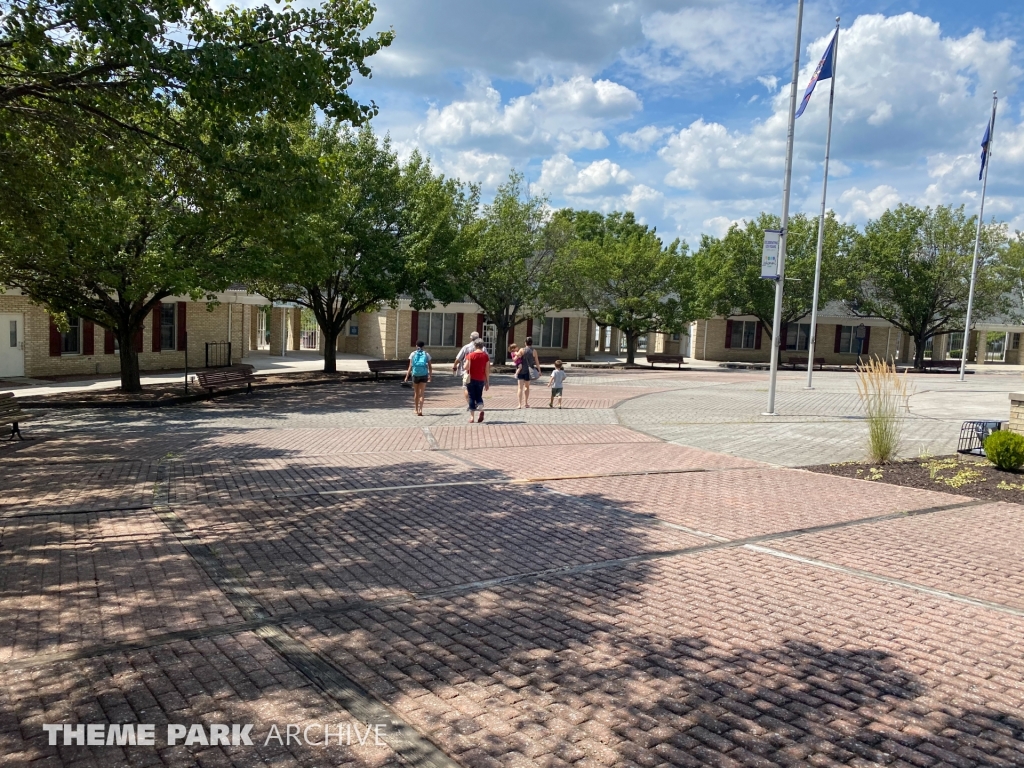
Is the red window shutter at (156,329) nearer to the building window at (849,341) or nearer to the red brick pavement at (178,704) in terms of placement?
the red brick pavement at (178,704)

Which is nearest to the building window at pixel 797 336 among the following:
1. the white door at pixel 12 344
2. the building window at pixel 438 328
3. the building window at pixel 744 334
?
the building window at pixel 744 334

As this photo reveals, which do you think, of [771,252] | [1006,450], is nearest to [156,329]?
[771,252]

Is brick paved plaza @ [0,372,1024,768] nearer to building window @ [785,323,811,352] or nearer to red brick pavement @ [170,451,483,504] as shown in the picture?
red brick pavement @ [170,451,483,504]

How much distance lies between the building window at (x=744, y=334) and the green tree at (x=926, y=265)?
7175mm

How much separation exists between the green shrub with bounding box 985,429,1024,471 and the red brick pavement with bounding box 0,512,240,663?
10.8 metres

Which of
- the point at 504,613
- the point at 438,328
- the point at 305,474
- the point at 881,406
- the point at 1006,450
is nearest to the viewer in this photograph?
the point at 504,613

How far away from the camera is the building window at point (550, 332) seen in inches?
1761

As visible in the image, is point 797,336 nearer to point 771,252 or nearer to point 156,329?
point 771,252

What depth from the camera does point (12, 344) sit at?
942 inches

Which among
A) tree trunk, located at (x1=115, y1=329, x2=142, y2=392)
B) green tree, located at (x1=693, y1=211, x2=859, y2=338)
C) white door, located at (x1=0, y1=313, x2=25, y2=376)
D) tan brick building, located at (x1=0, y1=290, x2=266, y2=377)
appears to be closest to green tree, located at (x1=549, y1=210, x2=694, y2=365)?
green tree, located at (x1=693, y1=211, x2=859, y2=338)

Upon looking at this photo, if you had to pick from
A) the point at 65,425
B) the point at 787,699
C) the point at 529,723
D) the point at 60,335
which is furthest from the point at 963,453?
the point at 60,335

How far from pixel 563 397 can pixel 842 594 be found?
15817mm

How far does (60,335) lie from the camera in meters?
25.2

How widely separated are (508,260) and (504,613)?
2854 cm
